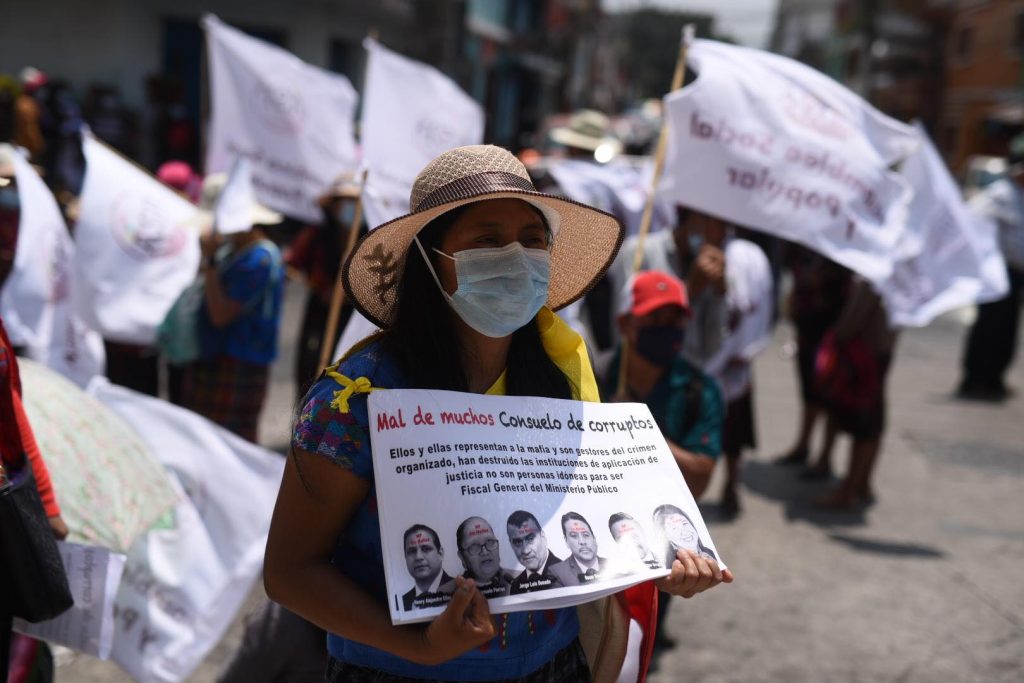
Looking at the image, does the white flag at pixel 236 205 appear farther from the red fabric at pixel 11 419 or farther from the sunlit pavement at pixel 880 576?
the sunlit pavement at pixel 880 576

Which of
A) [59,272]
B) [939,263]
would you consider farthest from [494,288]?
[939,263]

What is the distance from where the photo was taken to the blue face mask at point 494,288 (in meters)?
2.11

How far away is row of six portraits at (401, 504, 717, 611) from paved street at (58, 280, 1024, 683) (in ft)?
8.19

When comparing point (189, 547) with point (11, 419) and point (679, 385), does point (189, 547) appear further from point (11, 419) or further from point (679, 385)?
point (679, 385)

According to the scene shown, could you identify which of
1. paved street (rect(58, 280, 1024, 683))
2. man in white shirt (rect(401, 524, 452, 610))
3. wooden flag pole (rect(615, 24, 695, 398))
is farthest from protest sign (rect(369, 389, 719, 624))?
paved street (rect(58, 280, 1024, 683))

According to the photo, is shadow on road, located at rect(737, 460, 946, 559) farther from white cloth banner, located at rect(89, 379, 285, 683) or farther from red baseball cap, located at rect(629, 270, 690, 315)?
white cloth banner, located at rect(89, 379, 285, 683)

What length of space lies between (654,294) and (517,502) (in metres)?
1.84

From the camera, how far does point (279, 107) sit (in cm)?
641

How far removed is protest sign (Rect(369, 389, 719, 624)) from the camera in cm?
186

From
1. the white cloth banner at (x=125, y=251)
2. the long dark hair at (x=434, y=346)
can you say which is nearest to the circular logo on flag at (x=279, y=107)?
the white cloth banner at (x=125, y=251)

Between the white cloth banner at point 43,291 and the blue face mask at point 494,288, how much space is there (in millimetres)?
2596

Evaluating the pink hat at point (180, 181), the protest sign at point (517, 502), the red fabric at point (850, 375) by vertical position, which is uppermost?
the protest sign at point (517, 502)

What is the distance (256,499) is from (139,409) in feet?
1.56

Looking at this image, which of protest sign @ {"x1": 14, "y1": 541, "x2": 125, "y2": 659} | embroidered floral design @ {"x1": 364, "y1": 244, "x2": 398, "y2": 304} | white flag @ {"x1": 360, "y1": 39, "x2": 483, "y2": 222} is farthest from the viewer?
white flag @ {"x1": 360, "y1": 39, "x2": 483, "y2": 222}
